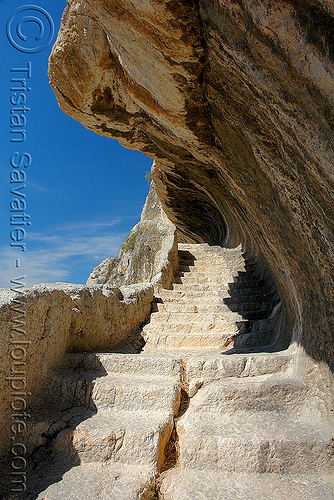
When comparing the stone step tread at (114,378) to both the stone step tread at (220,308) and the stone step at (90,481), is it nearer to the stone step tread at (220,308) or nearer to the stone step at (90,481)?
the stone step at (90,481)

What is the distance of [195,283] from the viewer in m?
6.06

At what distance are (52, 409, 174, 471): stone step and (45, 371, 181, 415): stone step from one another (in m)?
0.20

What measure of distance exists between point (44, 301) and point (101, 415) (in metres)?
1.07

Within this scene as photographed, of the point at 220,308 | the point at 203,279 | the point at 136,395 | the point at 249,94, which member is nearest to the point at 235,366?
the point at 136,395

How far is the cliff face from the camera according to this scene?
1.61 metres

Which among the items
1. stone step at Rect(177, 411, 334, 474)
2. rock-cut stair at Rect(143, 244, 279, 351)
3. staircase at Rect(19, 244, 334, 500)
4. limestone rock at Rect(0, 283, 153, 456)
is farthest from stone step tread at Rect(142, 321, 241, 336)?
stone step at Rect(177, 411, 334, 474)

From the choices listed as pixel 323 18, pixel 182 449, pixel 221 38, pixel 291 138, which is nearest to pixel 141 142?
pixel 221 38

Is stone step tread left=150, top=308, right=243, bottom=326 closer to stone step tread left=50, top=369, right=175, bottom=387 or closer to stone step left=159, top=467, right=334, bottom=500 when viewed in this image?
stone step tread left=50, top=369, right=175, bottom=387

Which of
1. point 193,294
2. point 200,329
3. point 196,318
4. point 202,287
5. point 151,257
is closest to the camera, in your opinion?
point 200,329

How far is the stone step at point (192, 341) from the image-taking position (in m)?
3.99

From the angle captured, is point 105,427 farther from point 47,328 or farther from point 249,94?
point 249,94

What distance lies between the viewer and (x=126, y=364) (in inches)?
118

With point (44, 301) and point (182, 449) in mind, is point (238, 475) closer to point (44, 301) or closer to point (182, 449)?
point (182, 449)

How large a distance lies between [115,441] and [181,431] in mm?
509
